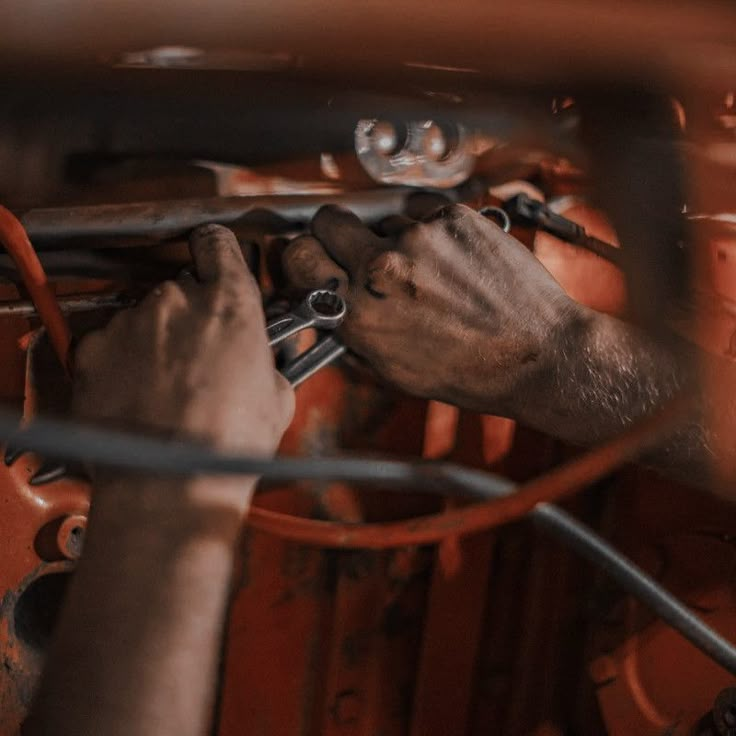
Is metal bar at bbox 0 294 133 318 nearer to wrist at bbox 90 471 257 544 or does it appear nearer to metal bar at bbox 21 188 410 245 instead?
metal bar at bbox 21 188 410 245

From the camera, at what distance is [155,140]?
0.86 m

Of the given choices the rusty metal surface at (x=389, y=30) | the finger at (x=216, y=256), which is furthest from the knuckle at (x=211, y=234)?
the rusty metal surface at (x=389, y=30)

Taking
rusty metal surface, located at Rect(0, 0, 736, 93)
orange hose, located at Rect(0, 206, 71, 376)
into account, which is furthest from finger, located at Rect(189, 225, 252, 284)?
rusty metal surface, located at Rect(0, 0, 736, 93)

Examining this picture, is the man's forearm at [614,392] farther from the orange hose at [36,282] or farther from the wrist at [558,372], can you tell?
the orange hose at [36,282]

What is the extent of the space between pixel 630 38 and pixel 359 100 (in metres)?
0.46

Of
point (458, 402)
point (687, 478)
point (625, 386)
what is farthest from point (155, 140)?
point (687, 478)

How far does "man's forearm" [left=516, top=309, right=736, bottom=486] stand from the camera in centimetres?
86

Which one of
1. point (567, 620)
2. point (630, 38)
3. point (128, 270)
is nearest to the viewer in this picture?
point (630, 38)

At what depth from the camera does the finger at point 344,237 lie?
832 mm

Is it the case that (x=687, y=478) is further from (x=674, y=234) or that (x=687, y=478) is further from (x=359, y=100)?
(x=359, y=100)

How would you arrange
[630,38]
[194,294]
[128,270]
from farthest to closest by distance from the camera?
[128,270] → [194,294] → [630,38]

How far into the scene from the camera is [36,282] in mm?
716

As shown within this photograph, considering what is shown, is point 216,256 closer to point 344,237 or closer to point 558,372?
point 344,237

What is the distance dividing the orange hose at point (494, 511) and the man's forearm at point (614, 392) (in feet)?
0.51
